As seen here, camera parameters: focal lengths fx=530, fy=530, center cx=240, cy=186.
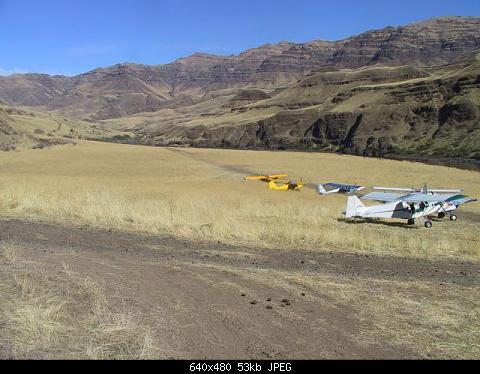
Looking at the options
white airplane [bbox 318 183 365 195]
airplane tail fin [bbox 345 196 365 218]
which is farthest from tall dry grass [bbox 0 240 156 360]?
white airplane [bbox 318 183 365 195]

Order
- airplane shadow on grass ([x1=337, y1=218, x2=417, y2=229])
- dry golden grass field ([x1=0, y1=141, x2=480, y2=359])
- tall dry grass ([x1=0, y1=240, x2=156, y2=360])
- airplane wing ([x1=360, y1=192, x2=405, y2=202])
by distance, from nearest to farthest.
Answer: tall dry grass ([x1=0, y1=240, x2=156, y2=360]) < dry golden grass field ([x1=0, y1=141, x2=480, y2=359]) < airplane shadow on grass ([x1=337, y1=218, x2=417, y2=229]) < airplane wing ([x1=360, y1=192, x2=405, y2=202])

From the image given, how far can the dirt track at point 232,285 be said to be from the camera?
6785mm

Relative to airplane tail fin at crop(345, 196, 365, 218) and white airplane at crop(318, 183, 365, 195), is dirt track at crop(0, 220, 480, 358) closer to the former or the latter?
airplane tail fin at crop(345, 196, 365, 218)

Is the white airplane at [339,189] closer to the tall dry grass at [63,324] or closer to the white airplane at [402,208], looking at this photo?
the white airplane at [402,208]

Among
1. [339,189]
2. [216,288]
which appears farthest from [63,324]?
[339,189]

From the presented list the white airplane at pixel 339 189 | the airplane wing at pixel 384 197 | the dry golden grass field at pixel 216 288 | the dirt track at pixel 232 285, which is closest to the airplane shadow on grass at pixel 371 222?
the airplane wing at pixel 384 197

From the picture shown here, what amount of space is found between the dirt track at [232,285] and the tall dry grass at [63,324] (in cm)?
36

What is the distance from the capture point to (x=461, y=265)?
1385 cm

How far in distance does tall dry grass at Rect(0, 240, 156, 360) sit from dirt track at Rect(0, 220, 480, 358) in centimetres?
36

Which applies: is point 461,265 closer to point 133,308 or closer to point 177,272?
point 177,272

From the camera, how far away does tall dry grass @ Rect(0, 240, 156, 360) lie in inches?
241

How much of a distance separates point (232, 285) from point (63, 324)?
3.64 meters

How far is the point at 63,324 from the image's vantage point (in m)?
6.93
